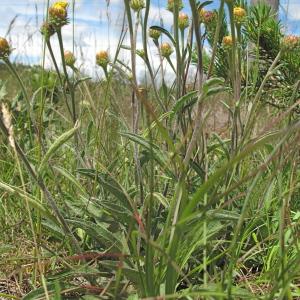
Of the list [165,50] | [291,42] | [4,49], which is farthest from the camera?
[165,50]

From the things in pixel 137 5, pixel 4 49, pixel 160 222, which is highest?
pixel 137 5

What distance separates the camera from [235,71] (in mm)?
1196

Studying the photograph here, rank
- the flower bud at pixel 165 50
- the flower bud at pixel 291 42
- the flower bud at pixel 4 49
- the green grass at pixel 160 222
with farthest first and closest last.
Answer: the flower bud at pixel 165 50, the flower bud at pixel 291 42, the flower bud at pixel 4 49, the green grass at pixel 160 222

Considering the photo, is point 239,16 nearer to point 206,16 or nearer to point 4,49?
point 206,16

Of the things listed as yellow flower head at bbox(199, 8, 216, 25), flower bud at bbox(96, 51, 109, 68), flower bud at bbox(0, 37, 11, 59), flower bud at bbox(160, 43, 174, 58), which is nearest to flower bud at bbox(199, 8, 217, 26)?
yellow flower head at bbox(199, 8, 216, 25)

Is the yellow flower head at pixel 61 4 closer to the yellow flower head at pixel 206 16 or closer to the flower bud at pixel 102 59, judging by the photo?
the flower bud at pixel 102 59

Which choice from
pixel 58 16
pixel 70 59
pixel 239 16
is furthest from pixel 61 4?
pixel 239 16

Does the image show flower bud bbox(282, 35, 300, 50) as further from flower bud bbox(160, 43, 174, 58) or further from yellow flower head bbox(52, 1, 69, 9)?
yellow flower head bbox(52, 1, 69, 9)

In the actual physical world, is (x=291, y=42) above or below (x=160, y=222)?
above

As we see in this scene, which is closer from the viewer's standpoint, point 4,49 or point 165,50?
point 4,49

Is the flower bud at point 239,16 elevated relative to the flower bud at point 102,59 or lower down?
elevated

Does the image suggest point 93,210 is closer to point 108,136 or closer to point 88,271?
point 88,271

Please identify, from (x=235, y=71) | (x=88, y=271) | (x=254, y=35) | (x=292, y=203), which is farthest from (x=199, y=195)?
(x=254, y=35)

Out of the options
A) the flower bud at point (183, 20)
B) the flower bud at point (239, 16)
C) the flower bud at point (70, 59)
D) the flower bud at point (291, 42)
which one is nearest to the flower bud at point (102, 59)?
the flower bud at point (70, 59)
